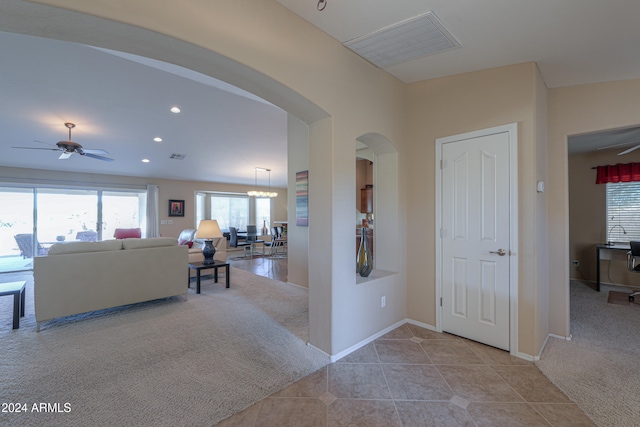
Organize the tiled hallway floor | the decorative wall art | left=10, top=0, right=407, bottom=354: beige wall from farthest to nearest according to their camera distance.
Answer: the decorative wall art < the tiled hallway floor < left=10, top=0, right=407, bottom=354: beige wall

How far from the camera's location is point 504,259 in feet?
8.38

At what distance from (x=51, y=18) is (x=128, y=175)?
8.41 meters

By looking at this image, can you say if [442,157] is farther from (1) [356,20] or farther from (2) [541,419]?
(2) [541,419]

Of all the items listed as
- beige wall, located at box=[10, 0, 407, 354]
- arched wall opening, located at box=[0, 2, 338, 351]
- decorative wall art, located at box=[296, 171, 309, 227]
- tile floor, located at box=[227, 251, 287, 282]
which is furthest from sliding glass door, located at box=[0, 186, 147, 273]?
beige wall, located at box=[10, 0, 407, 354]

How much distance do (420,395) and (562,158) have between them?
9.17 ft

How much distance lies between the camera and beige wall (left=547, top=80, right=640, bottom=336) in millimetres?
2734

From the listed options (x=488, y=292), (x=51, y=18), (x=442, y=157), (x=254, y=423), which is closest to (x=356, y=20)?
(x=442, y=157)

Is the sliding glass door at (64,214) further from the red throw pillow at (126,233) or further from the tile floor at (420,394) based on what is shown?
the tile floor at (420,394)

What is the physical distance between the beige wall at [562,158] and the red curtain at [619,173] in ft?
10.2

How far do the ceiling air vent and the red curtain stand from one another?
4.74 m

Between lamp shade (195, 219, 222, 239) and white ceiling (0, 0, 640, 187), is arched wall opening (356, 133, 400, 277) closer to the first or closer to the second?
white ceiling (0, 0, 640, 187)

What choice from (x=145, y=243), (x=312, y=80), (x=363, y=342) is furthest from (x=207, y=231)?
(x=312, y=80)

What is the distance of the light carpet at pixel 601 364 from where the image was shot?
182cm

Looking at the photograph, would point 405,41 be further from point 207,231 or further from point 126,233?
point 126,233
